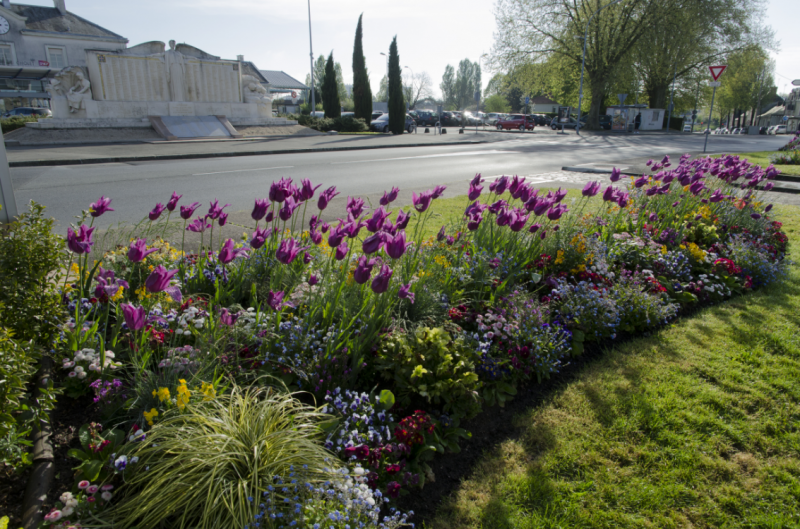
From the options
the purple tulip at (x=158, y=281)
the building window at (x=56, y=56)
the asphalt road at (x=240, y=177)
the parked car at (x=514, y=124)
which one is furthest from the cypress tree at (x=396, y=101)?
the building window at (x=56, y=56)

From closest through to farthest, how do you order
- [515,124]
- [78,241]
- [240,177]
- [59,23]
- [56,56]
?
[78,241] → [240,177] → [515,124] → [59,23] → [56,56]

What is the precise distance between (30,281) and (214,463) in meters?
1.47

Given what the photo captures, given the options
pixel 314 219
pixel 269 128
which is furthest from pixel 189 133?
pixel 314 219

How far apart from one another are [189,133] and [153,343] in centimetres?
2423

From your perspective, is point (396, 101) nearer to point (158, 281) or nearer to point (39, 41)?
point (158, 281)

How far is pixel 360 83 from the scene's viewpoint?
34.3 meters

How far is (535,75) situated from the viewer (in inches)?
1663

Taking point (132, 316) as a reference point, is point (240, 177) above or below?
below

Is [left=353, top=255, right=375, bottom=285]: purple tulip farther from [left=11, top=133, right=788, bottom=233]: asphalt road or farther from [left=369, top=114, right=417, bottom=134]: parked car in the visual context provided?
[left=369, top=114, right=417, bottom=134]: parked car

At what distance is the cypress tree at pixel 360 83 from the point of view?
33844 mm

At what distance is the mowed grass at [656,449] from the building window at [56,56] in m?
64.8

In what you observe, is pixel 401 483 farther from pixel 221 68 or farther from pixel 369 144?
pixel 221 68

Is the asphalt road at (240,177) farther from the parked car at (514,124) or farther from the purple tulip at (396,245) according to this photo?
the parked car at (514,124)

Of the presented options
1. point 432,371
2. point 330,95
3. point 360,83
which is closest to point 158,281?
point 432,371
